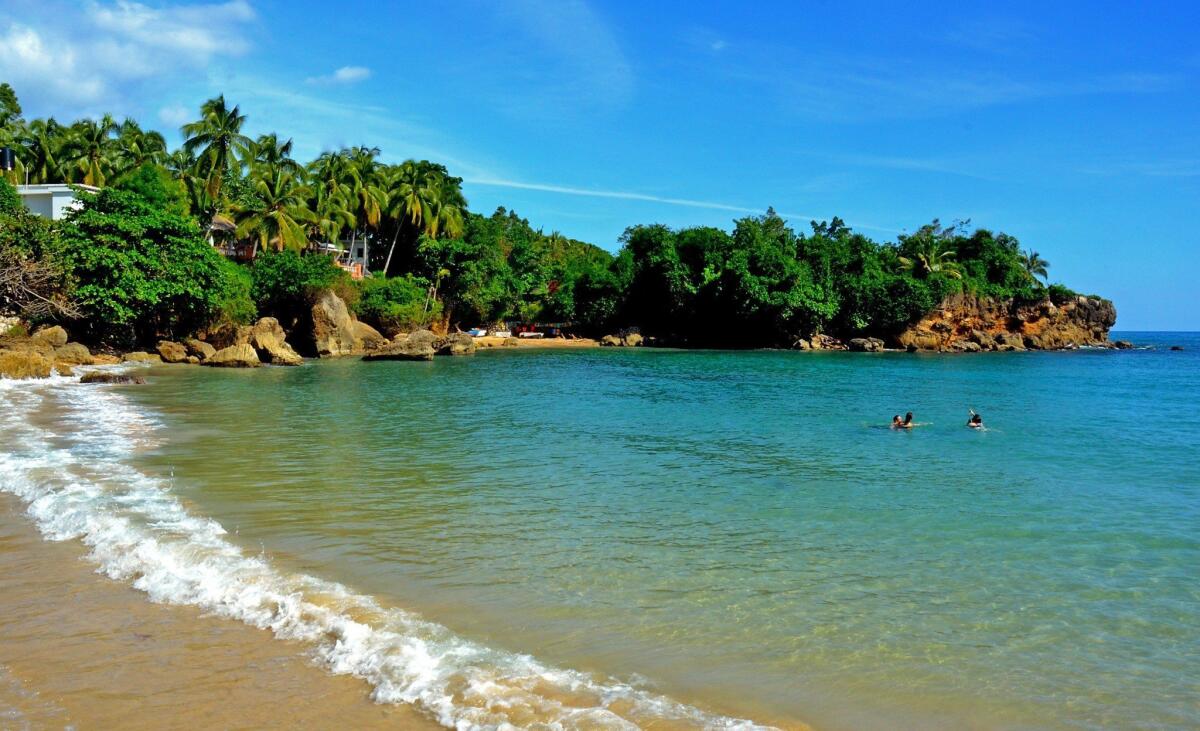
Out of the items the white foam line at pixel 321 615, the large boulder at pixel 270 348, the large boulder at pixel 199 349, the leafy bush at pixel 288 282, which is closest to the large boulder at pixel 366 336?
the leafy bush at pixel 288 282

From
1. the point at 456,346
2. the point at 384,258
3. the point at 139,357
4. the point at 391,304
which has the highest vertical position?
the point at 384,258

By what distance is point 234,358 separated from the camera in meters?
39.0

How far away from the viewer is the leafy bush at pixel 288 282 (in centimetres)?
4972

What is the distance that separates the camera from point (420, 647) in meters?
5.97

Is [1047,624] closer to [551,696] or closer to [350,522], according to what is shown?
[551,696]

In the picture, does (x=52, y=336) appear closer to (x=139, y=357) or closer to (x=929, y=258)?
(x=139, y=357)

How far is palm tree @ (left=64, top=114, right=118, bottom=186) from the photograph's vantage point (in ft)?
173

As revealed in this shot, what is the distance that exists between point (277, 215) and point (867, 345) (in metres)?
46.8

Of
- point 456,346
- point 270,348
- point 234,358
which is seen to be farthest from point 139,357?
point 456,346

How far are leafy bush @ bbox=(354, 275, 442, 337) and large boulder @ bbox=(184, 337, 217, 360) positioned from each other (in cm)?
1695

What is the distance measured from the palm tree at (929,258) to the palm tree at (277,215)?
171 feet

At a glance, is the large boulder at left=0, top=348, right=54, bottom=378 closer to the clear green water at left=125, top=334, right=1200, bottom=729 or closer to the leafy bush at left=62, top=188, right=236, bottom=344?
the leafy bush at left=62, top=188, right=236, bottom=344

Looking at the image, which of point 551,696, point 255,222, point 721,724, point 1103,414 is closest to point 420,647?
point 551,696

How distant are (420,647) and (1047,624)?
17.6 ft
